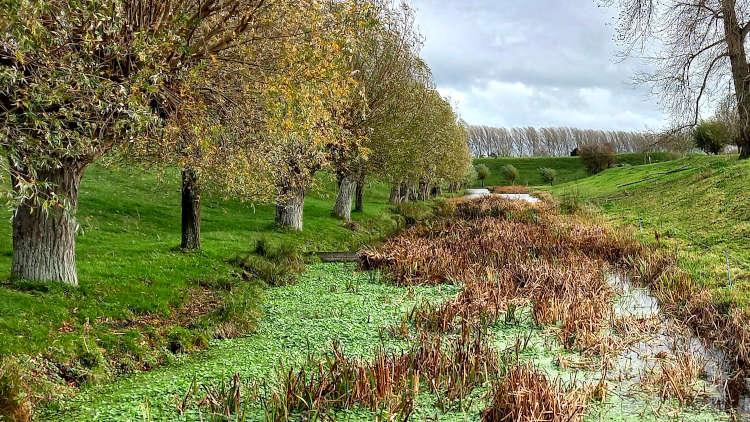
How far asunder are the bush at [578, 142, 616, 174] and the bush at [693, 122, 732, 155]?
84.0ft

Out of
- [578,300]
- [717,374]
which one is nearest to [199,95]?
[578,300]

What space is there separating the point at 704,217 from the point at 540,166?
9570 cm

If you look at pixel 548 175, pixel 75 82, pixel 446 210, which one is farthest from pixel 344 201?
pixel 548 175

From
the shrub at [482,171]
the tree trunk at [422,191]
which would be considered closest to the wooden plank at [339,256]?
the tree trunk at [422,191]

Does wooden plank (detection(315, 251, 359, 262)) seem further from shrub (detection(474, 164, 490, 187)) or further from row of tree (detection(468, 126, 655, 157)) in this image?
row of tree (detection(468, 126, 655, 157))

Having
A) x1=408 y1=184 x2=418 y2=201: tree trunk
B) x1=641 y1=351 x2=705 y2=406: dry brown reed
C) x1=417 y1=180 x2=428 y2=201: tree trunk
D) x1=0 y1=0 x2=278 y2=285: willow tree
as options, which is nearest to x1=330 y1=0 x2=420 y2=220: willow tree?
x1=0 y1=0 x2=278 y2=285: willow tree

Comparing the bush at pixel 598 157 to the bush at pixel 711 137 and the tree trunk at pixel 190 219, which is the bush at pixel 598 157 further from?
the tree trunk at pixel 190 219

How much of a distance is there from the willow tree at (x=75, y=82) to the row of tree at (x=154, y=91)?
0.09 ft

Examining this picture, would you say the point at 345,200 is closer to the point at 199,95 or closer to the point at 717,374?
the point at 199,95

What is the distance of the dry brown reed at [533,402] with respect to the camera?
19.2ft

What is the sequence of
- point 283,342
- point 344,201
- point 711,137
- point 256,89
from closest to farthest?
point 283,342, point 256,89, point 344,201, point 711,137

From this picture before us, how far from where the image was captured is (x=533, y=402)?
5.99 m

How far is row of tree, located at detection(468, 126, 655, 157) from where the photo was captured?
515ft

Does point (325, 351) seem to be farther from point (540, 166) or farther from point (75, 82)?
point (540, 166)
